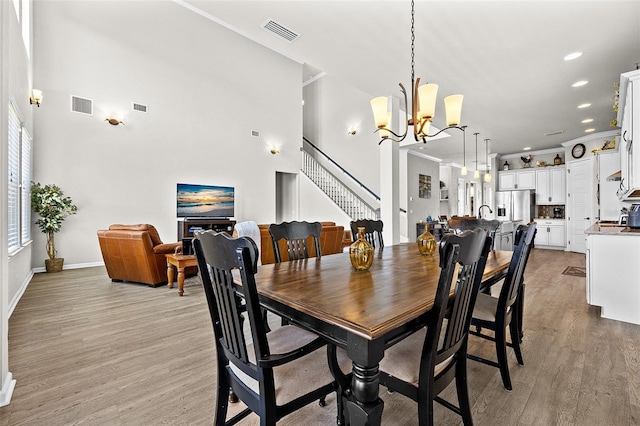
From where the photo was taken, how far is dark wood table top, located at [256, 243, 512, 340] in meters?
0.97

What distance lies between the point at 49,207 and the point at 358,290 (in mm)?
5926

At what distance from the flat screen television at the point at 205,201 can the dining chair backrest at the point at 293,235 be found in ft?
17.9

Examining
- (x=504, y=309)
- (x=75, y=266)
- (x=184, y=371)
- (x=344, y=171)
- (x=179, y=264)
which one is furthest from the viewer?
(x=344, y=171)

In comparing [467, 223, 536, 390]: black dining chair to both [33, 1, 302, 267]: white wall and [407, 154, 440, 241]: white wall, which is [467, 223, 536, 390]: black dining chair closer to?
[407, 154, 440, 241]: white wall

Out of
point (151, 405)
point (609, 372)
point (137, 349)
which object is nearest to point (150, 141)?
point (137, 349)

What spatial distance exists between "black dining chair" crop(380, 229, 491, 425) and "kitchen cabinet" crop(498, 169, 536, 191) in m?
8.79

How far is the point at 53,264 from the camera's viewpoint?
16.4 feet

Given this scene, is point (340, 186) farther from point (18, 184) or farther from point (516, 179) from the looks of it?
point (18, 184)

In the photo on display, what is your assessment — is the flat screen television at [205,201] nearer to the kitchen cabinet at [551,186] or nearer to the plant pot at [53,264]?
the plant pot at [53,264]

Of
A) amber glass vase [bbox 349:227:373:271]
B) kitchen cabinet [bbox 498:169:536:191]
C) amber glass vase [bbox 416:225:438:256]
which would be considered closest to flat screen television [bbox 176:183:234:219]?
amber glass vase [bbox 416:225:438:256]

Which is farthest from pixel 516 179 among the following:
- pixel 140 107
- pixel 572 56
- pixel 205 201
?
pixel 140 107

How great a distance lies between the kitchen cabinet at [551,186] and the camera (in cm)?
777

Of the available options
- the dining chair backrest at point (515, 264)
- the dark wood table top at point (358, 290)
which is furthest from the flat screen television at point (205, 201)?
the dining chair backrest at point (515, 264)

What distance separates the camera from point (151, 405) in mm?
1600
